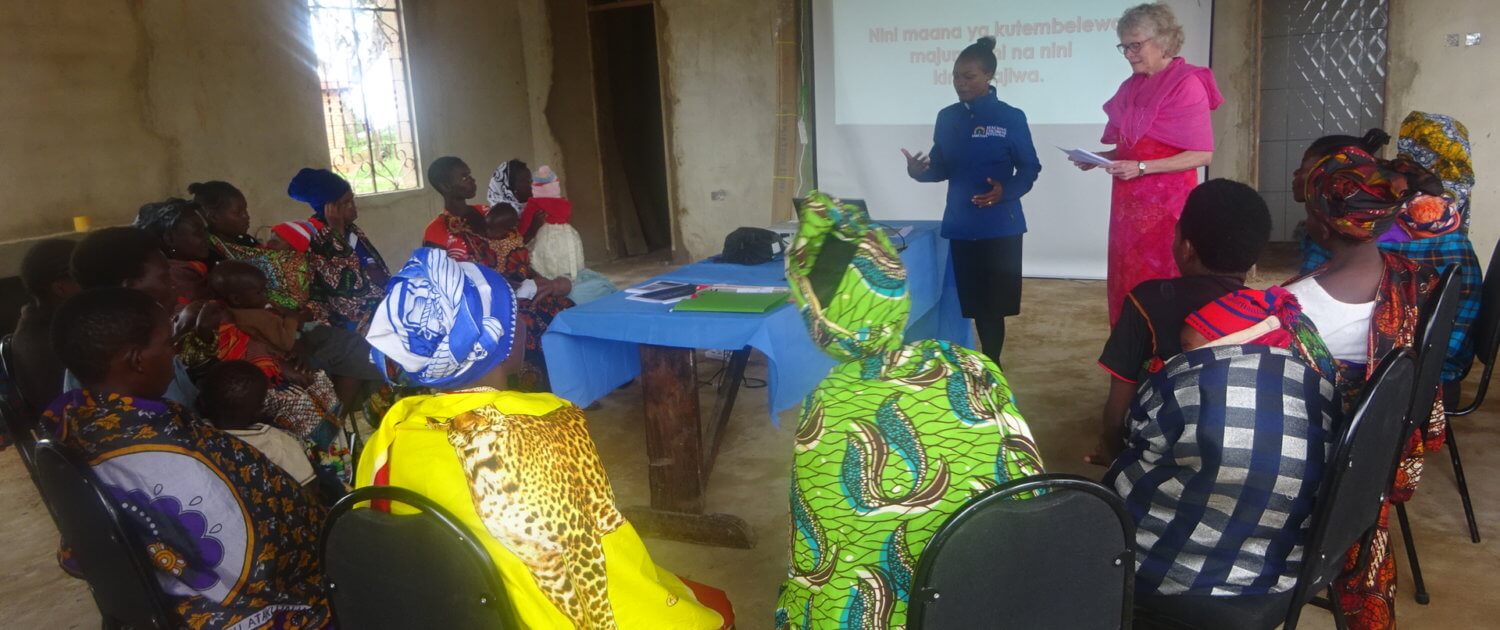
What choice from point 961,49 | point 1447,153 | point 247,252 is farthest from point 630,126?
point 1447,153

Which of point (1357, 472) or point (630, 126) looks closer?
point (1357, 472)

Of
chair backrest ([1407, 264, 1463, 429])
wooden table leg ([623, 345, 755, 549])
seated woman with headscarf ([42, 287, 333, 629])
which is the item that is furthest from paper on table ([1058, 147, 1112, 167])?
seated woman with headscarf ([42, 287, 333, 629])

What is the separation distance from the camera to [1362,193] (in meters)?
2.01

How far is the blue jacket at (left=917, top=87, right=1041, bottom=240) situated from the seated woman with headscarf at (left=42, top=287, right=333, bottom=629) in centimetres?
273

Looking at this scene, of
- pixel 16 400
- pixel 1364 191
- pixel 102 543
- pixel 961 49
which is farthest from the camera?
pixel 961 49

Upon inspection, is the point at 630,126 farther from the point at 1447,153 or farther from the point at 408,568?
the point at 408,568

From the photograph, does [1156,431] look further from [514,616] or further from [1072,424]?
[1072,424]

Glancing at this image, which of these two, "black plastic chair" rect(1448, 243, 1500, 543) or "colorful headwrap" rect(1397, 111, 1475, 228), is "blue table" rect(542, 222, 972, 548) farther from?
"colorful headwrap" rect(1397, 111, 1475, 228)

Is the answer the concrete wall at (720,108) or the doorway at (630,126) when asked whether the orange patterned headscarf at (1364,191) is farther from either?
Answer: the doorway at (630,126)

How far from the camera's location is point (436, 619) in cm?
137

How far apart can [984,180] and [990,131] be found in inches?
7.6

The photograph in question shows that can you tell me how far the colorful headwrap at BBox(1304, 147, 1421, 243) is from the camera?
78.5 inches

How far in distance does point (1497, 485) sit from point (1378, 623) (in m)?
1.40

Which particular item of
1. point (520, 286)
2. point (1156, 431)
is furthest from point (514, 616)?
point (520, 286)
